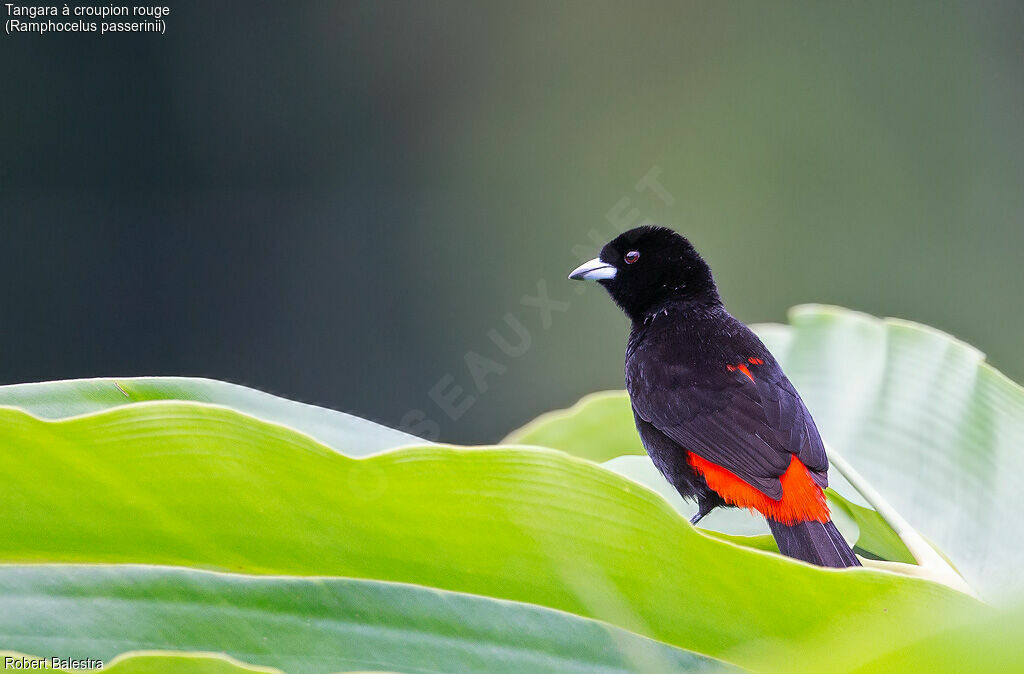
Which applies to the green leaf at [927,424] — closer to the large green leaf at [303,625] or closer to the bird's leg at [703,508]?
the bird's leg at [703,508]

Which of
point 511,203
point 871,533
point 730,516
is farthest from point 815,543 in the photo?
point 511,203

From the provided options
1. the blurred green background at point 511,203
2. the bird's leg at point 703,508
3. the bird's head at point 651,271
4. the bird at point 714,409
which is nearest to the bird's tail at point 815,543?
the bird at point 714,409

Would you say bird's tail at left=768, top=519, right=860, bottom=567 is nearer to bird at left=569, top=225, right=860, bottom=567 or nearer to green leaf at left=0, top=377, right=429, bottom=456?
bird at left=569, top=225, right=860, bottom=567

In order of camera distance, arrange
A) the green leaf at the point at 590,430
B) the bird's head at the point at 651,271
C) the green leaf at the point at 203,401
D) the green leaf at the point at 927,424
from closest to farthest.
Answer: the green leaf at the point at 203,401 → the green leaf at the point at 927,424 → the green leaf at the point at 590,430 → the bird's head at the point at 651,271

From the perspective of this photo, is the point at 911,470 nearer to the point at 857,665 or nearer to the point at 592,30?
the point at 857,665

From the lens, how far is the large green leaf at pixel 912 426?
3.99ft

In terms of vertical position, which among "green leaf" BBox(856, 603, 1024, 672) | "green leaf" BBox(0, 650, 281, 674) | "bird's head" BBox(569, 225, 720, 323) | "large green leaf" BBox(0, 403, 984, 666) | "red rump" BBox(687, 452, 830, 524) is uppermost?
"bird's head" BBox(569, 225, 720, 323)

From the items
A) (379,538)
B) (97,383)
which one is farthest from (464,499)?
(97,383)

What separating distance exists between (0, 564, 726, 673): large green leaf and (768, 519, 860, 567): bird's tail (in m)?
0.51

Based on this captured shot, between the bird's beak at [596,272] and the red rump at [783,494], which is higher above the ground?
the bird's beak at [596,272]

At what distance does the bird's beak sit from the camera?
2270mm

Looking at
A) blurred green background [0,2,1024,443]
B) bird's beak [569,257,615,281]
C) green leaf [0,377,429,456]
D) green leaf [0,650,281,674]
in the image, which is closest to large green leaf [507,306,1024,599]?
bird's beak [569,257,615,281]

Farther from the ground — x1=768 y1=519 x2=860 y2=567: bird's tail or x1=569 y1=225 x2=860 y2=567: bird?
x1=569 y1=225 x2=860 y2=567: bird

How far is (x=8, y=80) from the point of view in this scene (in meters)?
6.44
